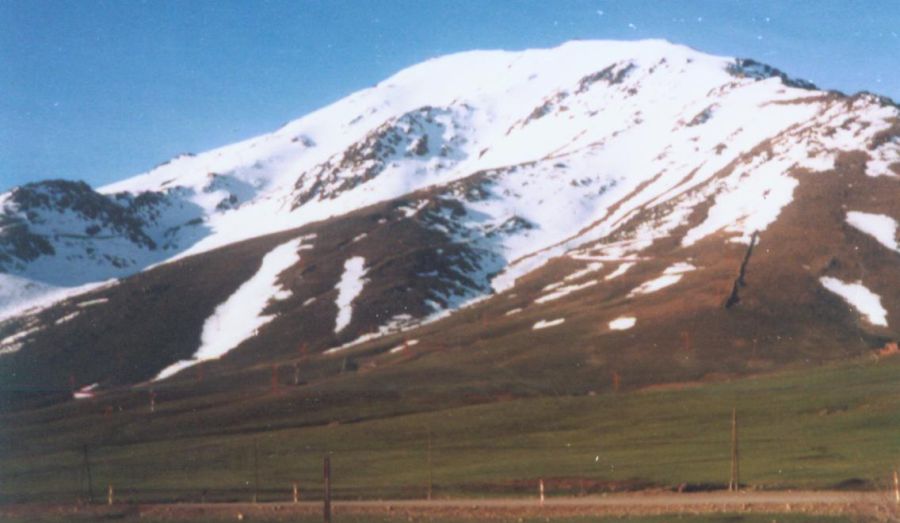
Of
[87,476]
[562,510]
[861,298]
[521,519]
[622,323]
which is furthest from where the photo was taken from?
[622,323]

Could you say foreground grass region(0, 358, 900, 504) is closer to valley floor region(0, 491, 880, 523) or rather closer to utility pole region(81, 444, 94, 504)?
utility pole region(81, 444, 94, 504)

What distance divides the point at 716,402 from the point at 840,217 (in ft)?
353

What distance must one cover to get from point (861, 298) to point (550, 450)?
315 ft

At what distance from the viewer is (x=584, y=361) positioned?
152625 mm

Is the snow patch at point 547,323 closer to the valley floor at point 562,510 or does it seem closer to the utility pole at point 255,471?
the utility pole at point 255,471

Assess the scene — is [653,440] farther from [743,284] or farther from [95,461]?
[743,284]

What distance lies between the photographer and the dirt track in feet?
176

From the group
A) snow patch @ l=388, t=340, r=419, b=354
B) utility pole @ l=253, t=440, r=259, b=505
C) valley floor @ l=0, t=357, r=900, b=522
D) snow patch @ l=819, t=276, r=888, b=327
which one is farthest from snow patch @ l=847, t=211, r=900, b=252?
utility pole @ l=253, t=440, r=259, b=505

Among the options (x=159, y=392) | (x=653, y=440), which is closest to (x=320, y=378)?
(x=159, y=392)

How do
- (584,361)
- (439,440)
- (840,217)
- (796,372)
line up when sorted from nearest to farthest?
(439,440), (796,372), (584,361), (840,217)

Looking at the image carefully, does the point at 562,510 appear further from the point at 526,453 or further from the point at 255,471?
the point at 255,471

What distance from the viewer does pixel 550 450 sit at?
89875 millimetres

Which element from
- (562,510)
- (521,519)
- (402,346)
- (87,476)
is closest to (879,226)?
(402,346)

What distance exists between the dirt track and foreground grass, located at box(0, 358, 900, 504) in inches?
139
